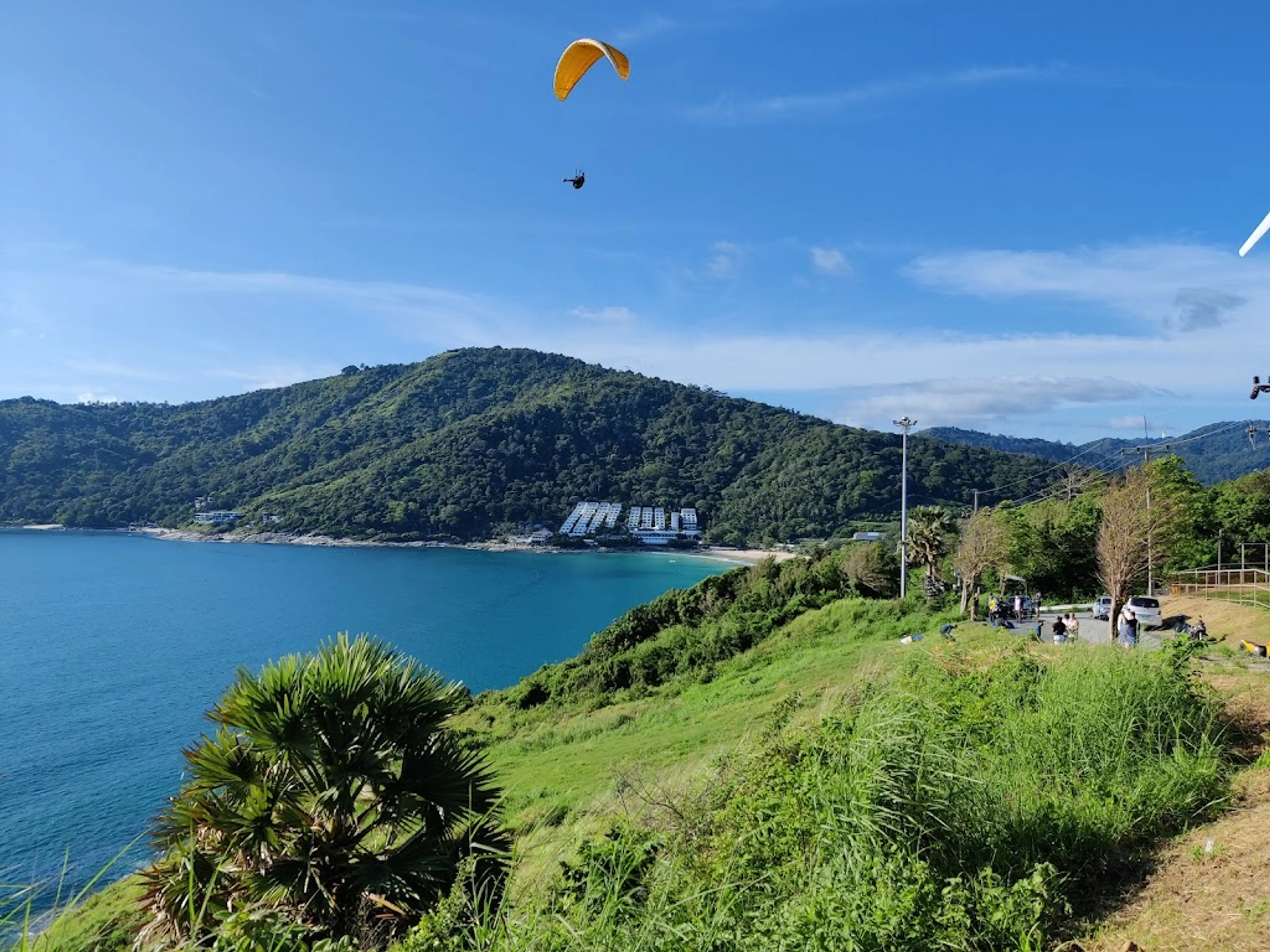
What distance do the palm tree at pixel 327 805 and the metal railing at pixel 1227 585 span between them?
20812 millimetres

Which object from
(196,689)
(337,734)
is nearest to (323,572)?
(196,689)

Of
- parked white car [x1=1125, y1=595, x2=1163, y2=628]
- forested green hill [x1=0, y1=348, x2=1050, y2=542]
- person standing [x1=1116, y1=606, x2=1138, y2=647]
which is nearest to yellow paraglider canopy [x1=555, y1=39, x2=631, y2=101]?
person standing [x1=1116, y1=606, x2=1138, y2=647]

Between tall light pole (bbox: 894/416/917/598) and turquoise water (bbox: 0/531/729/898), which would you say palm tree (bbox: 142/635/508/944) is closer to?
turquoise water (bbox: 0/531/729/898)

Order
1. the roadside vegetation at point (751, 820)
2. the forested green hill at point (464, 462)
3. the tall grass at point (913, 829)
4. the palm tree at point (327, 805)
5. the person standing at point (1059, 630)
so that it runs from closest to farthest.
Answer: the tall grass at point (913, 829) < the roadside vegetation at point (751, 820) < the palm tree at point (327, 805) < the person standing at point (1059, 630) < the forested green hill at point (464, 462)

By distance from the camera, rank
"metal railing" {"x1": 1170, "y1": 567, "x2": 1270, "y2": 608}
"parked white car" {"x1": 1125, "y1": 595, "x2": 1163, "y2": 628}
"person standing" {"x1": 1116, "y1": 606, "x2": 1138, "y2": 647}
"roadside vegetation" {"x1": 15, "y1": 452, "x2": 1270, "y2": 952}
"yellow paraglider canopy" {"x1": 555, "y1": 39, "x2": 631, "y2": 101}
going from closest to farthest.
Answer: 1. "roadside vegetation" {"x1": 15, "y1": 452, "x2": 1270, "y2": 952}
2. "yellow paraglider canopy" {"x1": 555, "y1": 39, "x2": 631, "y2": 101}
3. "person standing" {"x1": 1116, "y1": 606, "x2": 1138, "y2": 647}
4. "parked white car" {"x1": 1125, "y1": 595, "x2": 1163, "y2": 628}
5. "metal railing" {"x1": 1170, "y1": 567, "x2": 1270, "y2": 608}

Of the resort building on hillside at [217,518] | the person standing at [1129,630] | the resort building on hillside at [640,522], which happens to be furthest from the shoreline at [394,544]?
the person standing at [1129,630]

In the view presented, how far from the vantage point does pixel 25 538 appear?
110000 mm

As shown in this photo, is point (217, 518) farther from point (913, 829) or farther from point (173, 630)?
point (913, 829)

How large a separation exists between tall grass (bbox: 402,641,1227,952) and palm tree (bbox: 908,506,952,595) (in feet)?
82.4

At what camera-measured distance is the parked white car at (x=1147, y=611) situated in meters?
19.9

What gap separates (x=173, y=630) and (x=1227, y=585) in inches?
2325

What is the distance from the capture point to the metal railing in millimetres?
20969

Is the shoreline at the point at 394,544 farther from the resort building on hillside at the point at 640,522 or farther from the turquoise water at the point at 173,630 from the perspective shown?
the resort building on hillside at the point at 640,522

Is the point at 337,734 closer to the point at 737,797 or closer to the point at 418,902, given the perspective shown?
the point at 418,902
